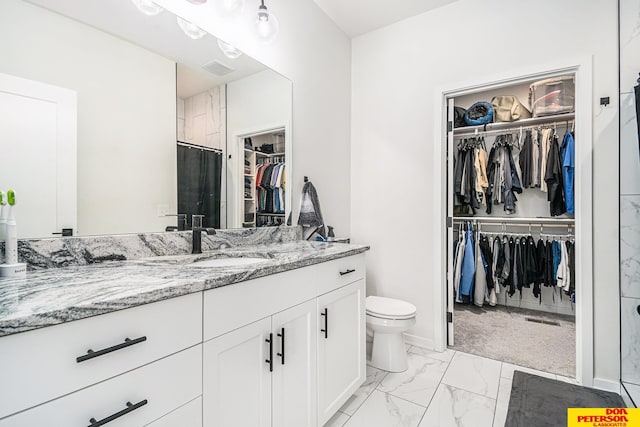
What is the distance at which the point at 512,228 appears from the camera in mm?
3547

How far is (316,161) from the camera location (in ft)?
8.07

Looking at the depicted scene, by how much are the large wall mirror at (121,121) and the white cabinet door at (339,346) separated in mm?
756

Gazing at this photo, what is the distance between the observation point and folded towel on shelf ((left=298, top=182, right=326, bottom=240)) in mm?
2232

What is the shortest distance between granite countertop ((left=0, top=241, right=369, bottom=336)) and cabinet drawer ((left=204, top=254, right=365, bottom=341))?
4cm

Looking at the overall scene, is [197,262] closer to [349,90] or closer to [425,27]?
[349,90]

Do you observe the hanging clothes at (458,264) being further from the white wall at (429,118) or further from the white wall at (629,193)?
the white wall at (629,193)

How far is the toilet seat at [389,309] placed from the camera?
2049 mm

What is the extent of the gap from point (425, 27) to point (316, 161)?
56.8 inches

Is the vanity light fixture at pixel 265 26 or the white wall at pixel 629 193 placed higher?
the vanity light fixture at pixel 265 26

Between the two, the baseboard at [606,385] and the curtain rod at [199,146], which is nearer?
the curtain rod at [199,146]

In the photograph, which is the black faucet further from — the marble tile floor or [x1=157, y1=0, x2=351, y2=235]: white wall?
the marble tile floor


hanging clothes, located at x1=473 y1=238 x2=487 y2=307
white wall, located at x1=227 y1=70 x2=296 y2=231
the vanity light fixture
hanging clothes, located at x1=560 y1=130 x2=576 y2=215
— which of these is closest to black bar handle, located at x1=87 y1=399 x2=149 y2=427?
Answer: white wall, located at x1=227 y1=70 x2=296 y2=231

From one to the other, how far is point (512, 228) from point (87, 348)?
3.99m

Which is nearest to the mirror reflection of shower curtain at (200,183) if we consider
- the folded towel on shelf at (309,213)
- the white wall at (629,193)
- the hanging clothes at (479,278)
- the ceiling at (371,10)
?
the folded towel on shelf at (309,213)
